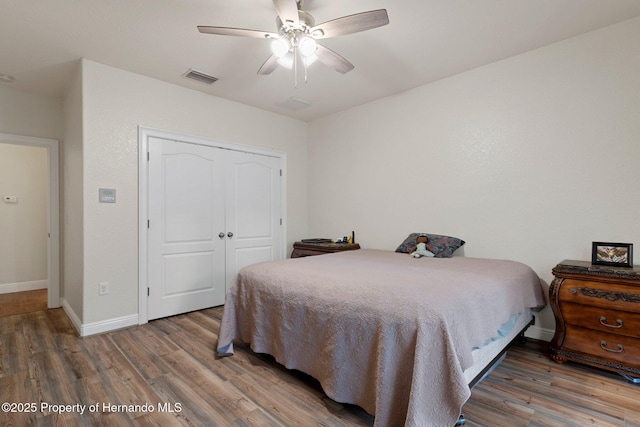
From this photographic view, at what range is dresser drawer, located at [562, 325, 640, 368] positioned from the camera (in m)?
2.05

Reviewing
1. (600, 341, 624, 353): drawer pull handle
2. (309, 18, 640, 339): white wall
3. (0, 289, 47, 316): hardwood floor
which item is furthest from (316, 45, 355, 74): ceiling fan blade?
(0, 289, 47, 316): hardwood floor

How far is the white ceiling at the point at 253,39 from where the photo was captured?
2.17 metres

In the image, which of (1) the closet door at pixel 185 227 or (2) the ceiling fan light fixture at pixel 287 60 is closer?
(2) the ceiling fan light fixture at pixel 287 60

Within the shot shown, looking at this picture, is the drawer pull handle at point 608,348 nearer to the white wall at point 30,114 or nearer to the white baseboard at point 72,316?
the white baseboard at point 72,316

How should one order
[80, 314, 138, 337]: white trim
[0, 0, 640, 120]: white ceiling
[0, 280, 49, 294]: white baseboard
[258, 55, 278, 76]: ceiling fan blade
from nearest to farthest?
[0, 0, 640, 120]: white ceiling < [258, 55, 278, 76]: ceiling fan blade < [80, 314, 138, 337]: white trim < [0, 280, 49, 294]: white baseboard

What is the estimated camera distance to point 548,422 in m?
1.66

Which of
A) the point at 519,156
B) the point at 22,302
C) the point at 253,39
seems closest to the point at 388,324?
the point at 519,156

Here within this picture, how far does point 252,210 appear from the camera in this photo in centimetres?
418

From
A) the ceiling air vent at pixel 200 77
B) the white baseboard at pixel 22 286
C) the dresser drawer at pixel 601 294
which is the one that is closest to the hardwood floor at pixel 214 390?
the dresser drawer at pixel 601 294

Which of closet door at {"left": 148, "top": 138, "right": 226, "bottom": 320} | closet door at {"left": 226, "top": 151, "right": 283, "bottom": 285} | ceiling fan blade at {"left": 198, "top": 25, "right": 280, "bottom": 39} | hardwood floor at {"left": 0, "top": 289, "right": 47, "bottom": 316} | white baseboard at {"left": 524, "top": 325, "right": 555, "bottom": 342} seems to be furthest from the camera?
closet door at {"left": 226, "top": 151, "right": 283, "bottom": 285}

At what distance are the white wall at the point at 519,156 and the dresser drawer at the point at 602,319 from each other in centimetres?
46

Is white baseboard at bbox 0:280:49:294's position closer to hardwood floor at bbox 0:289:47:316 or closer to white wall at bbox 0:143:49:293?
white wall at bbox 0:143:49:293

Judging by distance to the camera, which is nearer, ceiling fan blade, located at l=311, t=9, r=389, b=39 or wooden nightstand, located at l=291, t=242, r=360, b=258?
ceiling fan blade, located at l=311, t=9, r=389, b=39

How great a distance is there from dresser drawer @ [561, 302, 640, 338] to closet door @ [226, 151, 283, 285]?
10.9ft
